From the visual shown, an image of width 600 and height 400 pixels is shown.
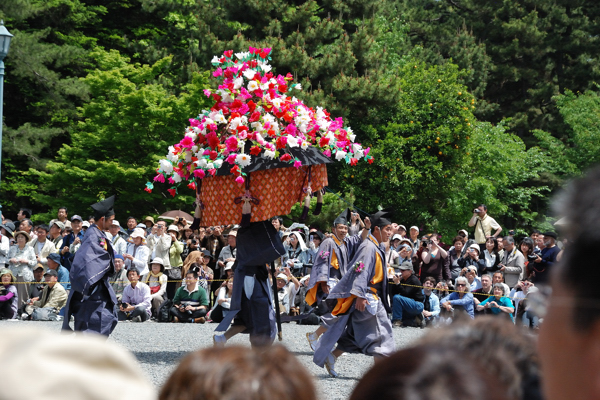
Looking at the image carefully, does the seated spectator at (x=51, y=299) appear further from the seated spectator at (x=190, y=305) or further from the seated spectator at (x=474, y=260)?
the seated spectator at (x=474, y=260)

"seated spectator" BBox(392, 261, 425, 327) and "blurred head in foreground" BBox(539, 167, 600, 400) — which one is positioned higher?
"blurred head in foreground" BBox(539, 167, 600, 400)

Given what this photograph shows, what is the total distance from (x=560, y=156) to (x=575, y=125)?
5.97 ft

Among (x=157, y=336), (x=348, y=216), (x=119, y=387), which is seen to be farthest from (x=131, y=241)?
(x=119, y=387)

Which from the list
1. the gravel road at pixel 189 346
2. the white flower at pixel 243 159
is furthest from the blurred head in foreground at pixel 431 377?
the white flower at pixel 243 159

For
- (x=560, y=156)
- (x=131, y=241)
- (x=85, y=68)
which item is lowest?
(x=131, y=241)

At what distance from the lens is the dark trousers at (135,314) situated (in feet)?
43.2

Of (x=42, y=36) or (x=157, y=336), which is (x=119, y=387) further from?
(x=42, y=36)

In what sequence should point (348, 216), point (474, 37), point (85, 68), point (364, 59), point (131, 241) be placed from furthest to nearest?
1. point (474, 37)
2. point (85, 68)
3. point (364, 59)
4. point (131, 241)
5. point (348, 216)

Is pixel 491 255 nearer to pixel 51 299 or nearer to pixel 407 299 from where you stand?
pixel 407 299

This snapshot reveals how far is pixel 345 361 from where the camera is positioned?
9.38 meters

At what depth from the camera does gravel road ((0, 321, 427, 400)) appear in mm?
7363

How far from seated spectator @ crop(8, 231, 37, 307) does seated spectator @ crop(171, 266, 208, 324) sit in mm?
2606

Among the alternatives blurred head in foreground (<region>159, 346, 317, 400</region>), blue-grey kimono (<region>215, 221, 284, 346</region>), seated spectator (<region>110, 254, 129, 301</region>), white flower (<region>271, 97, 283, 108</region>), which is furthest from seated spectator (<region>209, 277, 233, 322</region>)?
blurred head in foreground (<region>159, 346, 317, 400</region>)

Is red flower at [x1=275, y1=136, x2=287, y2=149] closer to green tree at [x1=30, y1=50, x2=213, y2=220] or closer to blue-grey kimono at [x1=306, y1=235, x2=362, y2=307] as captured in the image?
blue-grey kimono at [x1=306, y1=235, x2=362, y2=307]
